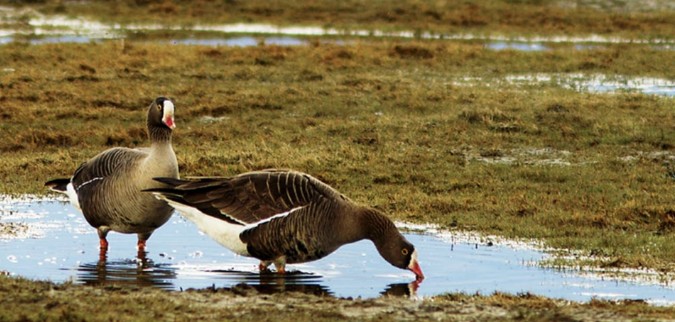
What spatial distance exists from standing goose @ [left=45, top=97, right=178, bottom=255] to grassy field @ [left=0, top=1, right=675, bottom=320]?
11.7 ft

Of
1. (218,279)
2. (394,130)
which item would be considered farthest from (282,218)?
(394,130)

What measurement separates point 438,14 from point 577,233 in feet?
99.7

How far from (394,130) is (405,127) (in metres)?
0.22

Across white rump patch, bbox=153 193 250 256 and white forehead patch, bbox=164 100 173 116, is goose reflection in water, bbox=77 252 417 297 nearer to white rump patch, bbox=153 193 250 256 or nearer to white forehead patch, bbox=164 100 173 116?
white rump patch, bbox=153 193 250 256

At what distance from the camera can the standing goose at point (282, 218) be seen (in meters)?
10.8

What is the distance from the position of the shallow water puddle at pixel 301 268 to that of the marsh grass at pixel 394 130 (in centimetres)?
103

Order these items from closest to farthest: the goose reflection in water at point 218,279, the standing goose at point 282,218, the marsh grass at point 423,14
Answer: the goose reflection in water at point 218,279
the standing goose at point 282,218
the marsh grass at point 423,14

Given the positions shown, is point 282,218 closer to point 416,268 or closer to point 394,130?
point 416,268

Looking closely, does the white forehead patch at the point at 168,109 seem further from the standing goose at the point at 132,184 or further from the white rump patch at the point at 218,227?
the white rump patch at the point at 218,227

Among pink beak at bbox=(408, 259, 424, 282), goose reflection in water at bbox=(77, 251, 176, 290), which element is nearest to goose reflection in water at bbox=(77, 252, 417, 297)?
goose reflection in water at bbox=(77, 251, 176, 290)

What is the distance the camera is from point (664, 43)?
34719mm

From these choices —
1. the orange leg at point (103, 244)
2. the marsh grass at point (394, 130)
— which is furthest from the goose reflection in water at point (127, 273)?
the marsh grass at point (394, 130)

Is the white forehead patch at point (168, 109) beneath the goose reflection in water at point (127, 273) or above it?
above

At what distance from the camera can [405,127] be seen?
19938 mm
